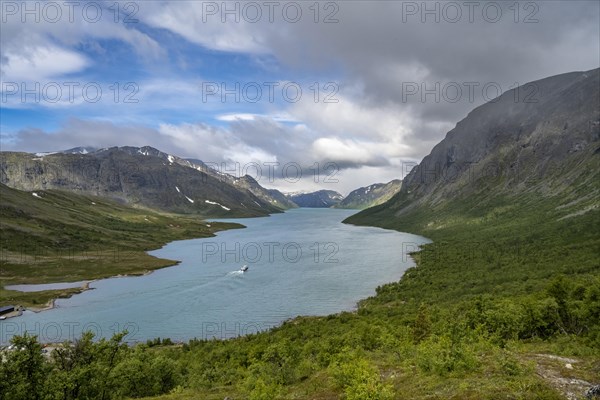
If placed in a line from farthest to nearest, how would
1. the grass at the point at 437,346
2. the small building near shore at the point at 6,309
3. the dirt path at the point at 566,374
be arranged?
the small building near shore at the point at 6,309 < the grass at the point at 437,346 < the dirt path at the point at 566,374

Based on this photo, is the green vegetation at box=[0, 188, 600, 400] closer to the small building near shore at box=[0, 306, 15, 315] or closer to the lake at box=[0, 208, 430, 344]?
the lake at box=[0, 208, 430, 344]

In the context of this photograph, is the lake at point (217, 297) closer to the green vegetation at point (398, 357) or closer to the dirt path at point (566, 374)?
the green vegetation at point (398, 357)

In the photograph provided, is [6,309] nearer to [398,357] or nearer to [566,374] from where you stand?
[398,357]

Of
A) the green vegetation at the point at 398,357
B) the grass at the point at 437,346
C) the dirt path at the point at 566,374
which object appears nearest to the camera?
the dirt path at the point at 566,374

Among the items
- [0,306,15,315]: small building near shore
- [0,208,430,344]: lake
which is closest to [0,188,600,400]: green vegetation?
[0,208,430,344]: lake

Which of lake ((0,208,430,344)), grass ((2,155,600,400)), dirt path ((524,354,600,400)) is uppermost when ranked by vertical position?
dirt path ((524,354,600,400))

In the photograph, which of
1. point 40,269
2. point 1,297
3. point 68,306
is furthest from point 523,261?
point 40,269

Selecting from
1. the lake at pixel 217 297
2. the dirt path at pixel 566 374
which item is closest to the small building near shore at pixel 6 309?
the lake at pixel 217 297

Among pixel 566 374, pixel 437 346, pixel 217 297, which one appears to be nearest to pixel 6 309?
pixel 217 297
